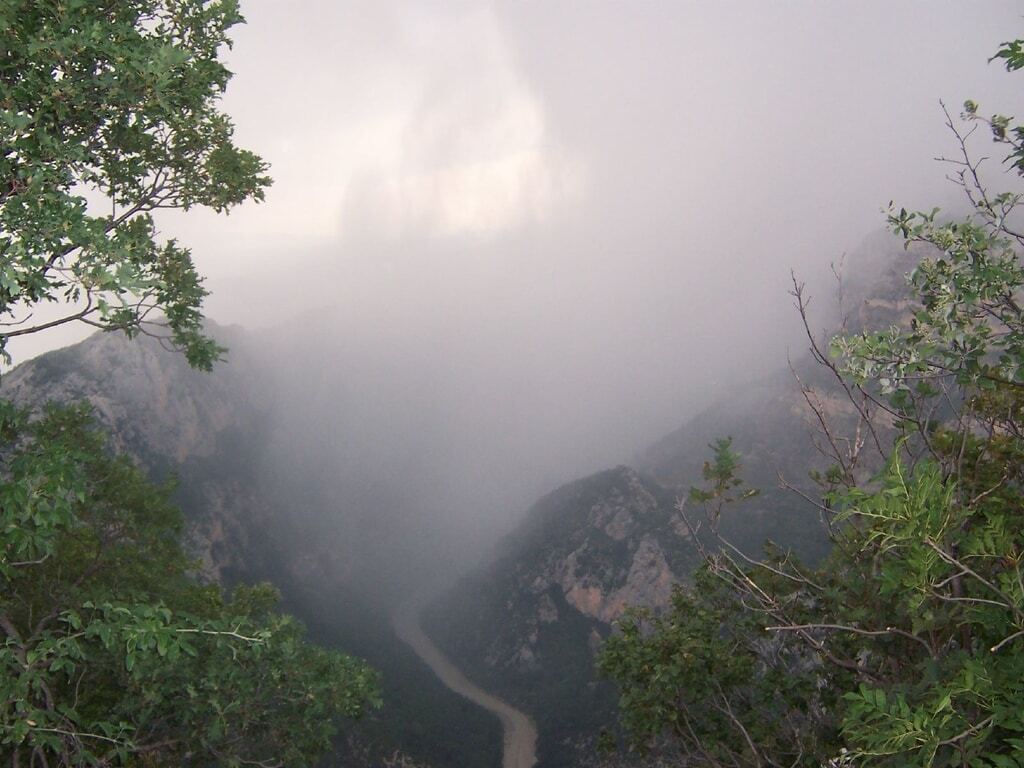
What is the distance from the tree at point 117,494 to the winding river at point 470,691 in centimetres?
6878

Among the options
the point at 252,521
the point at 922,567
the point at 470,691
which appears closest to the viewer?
the point at 922,567

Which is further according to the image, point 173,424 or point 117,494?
point 173,424

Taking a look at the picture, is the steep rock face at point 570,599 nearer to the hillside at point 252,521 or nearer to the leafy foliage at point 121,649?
the hillside at point 252,521

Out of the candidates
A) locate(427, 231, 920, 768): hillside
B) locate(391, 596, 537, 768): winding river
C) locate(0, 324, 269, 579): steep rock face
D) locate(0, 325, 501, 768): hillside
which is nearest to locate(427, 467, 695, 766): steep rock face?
locate(427, 231, 920, 768): hillside

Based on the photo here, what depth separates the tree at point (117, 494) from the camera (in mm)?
6051

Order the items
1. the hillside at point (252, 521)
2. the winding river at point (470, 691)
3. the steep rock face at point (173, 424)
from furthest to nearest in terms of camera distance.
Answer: the steep rock face at point (173, 424), the hillside at point (252, 521), the winding river at point (470, 691)

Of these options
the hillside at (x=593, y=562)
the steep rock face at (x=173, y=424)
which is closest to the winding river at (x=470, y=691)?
the hillside at (x=593, y=562)

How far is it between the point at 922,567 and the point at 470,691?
96.0 metres

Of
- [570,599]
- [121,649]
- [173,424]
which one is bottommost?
[570,599]

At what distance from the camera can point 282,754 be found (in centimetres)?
1065

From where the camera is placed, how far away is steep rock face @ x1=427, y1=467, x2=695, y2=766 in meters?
80.8

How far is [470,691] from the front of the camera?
87938 millimetres

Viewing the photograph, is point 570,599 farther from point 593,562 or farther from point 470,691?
point 470,691

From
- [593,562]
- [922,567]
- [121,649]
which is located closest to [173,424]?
[593,562]
